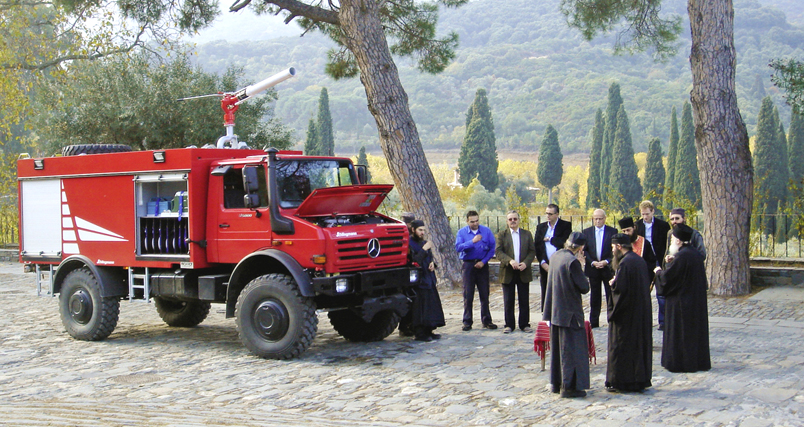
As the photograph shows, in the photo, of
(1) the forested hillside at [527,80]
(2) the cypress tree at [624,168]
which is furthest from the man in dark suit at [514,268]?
(1) the forested hillside at [527,80]

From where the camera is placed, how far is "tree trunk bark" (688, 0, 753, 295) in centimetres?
1308

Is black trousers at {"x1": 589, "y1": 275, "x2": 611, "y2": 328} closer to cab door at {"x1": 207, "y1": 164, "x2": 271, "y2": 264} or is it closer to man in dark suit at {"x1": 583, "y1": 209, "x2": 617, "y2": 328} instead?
man in dark suit at {"x1": 583, "y1": 209, "x2": 617, "y2": 328}

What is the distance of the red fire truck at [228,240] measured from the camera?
28.9 ft

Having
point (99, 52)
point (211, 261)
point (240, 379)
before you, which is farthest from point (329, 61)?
point (240, 379)

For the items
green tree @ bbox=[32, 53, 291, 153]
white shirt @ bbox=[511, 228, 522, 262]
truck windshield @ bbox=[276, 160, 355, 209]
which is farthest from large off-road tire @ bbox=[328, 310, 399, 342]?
green tree @ bbox=[32, 53, 291, 153]

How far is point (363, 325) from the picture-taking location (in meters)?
9.99

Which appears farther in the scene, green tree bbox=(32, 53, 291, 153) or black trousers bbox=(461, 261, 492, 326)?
green tree bbox=(32, 53, 291, 153)

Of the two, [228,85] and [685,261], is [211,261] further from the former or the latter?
[228,85]

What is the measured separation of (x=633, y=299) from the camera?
7.18 m

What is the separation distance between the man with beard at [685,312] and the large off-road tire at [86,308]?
7299 millimetres

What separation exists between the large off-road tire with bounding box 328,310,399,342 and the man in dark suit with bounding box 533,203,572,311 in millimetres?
2120

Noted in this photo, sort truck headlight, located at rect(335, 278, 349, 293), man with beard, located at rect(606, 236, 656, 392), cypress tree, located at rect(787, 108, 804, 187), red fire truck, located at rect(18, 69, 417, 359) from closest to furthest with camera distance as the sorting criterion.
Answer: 1. man with beard, located at rect(606, 236, 656, 392)
2. truck headlight, located at rect(335, 278, 349, 293)
3. red fire truck, located at rect(18, 69, 417, 359)
4. cypress tree, located at rect(787, 108, 804, 187)

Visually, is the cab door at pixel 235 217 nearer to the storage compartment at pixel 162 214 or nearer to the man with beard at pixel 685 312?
the storage compartment at pixel 162 214

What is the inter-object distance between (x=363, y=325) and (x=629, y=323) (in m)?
3.94
